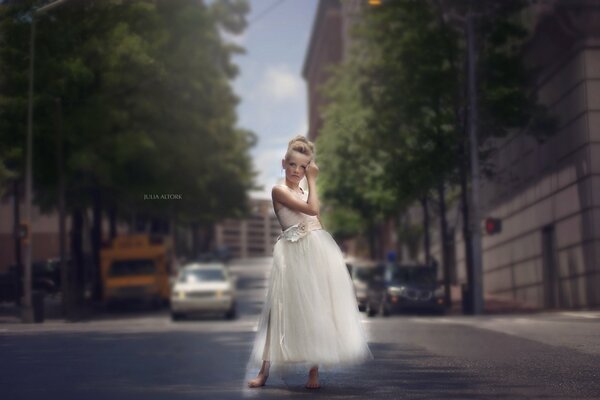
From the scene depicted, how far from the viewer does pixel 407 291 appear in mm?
29891

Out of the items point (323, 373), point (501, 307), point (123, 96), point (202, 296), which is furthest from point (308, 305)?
point (501, 307)

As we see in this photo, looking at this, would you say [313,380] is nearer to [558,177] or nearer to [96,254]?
[558,177]

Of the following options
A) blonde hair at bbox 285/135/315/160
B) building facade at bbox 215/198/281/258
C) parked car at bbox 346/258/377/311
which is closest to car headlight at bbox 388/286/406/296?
parked car at bbox 346/258/377/311

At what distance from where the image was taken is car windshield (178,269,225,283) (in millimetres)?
29798

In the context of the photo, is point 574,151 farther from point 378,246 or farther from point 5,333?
point 378,246

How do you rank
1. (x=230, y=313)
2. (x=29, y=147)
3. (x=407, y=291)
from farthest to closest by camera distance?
(x=407, y=291), (x=230, y=313), (x=29, y=147)

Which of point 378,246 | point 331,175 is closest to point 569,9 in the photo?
point 331,175

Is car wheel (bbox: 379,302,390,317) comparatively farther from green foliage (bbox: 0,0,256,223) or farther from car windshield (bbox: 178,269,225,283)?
green foliage (bbox: 0,0,256,223)

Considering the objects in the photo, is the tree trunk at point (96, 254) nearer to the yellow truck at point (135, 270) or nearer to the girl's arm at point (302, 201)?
the yellow truck at point (135, 270)

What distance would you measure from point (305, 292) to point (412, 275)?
23341 millimetres

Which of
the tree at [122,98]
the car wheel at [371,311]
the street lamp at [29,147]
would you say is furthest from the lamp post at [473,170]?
the street lamp at [29,147]

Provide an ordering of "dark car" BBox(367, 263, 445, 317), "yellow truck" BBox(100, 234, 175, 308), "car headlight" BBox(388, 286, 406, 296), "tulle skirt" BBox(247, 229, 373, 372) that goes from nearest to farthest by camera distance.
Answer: "tulle skirt" BBox(247, 229, 373, 372)
"dark car" BBox(367, 263, 445, 317)
"car headlight" BBox(388, 286, 406, 296)
"yellow truck" BBox(100, 234, 175, 308)

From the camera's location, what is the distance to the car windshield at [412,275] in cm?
3045

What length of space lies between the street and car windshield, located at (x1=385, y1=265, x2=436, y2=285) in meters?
14.6
